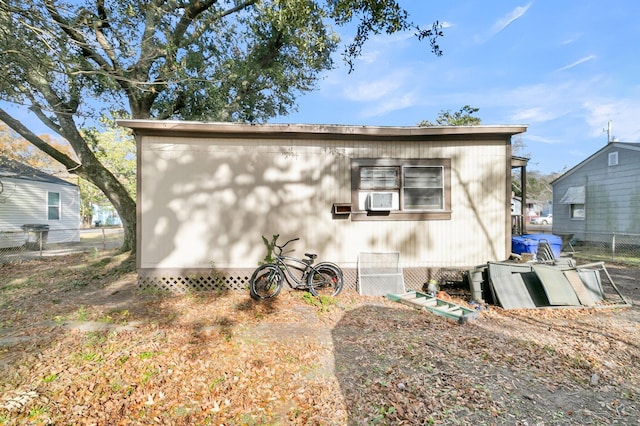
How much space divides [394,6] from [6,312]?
8169mm

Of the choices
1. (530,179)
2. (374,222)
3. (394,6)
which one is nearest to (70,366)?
(374,222)

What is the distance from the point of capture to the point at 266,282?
5617 millimetres

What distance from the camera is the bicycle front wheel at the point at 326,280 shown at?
5.65 metres

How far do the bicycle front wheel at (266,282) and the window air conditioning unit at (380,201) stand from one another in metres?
2.22

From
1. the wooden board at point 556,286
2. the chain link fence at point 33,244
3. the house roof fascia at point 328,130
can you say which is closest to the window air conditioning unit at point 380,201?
the house roof fascia at point 328,130

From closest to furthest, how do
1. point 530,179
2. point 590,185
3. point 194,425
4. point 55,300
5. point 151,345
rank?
1. point 194,425
2. point 151,345
3. point 55,300
4. point 590,185
5. point 530,179

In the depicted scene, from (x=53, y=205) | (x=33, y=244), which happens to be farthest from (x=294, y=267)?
(x=53, y=205)

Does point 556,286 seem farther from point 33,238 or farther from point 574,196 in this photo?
point 33,238

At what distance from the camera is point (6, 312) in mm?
4801

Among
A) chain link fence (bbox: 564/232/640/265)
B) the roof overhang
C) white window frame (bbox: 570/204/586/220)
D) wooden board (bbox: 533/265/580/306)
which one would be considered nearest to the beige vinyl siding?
wooden board (bbox: 533/265/580/306)

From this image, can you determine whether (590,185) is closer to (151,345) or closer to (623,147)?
(623,147)

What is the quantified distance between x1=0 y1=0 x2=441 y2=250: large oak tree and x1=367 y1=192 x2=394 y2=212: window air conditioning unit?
268 cm

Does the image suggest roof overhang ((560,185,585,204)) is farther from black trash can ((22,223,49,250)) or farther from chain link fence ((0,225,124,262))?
black trash can ((22,223,49,250))

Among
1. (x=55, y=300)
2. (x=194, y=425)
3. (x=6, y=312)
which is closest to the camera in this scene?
(x=194, y=425)
